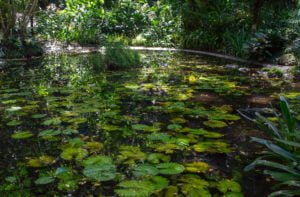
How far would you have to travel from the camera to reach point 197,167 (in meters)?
2.77

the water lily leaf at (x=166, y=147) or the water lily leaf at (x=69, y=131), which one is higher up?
the water lily leaf at (x=69, y=131)

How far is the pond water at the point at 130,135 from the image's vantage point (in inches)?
97.6

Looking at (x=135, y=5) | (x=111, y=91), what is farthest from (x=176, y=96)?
(x=135, y=5)

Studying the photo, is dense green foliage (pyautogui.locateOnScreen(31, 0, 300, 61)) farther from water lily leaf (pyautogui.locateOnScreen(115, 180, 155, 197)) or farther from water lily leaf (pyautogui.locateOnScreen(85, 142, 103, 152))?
water lily leaf (pyautogui.locateOnScreen(115, 180, 155, 197))

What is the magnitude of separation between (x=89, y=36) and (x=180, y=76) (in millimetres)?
7319

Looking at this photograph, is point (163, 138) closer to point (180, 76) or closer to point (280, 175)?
point (280, 175)

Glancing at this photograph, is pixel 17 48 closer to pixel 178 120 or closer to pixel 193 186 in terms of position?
pixel 178 120

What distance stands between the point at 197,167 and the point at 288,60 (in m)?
5.77

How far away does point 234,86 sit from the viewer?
588 cm

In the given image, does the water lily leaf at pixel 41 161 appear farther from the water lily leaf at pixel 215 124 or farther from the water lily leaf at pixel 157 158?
the water lily leaf at pixel 215 124

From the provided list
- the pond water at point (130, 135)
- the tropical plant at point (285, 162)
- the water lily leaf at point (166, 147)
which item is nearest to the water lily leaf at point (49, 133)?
the pond water at point (130, 135)

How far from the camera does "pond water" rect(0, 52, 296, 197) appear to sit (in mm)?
2480

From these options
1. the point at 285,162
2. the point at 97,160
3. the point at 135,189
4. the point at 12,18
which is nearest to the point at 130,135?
the point at 97,160

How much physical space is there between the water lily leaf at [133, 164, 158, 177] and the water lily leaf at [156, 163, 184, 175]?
5 cm
